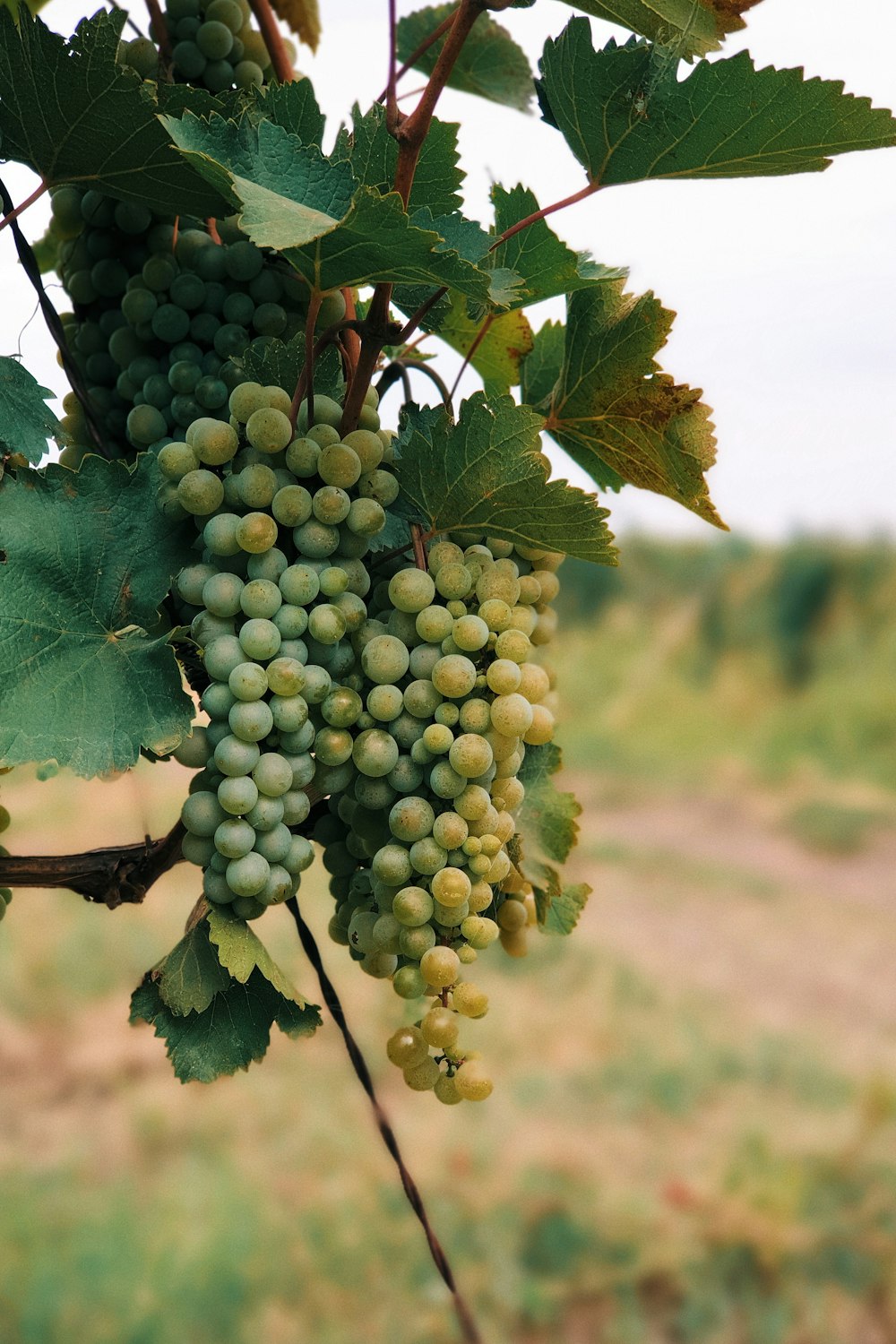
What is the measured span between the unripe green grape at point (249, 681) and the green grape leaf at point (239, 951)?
0.06 meters

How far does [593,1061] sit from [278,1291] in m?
0.98

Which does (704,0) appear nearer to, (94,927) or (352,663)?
(352,663)

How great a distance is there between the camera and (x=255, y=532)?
1.05 ft

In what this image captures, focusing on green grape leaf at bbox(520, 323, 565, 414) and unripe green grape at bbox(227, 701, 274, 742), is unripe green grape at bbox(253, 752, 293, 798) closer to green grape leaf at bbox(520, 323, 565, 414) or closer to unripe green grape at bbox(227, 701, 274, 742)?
unripe green grape at bbox(227, 701, 274, 742)

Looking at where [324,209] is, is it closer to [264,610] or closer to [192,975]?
[264,610]

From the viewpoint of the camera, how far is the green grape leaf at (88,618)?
32 cm

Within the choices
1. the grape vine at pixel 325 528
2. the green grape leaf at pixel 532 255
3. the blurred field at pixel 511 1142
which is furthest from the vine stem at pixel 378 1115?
the blurred field at pixel 511 1142

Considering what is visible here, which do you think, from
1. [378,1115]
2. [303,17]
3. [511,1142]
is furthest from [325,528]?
[511,1142]

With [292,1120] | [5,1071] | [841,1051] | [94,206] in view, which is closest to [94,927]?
[5,1071]

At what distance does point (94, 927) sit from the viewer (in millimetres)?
2959

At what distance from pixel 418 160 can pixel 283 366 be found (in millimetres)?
71

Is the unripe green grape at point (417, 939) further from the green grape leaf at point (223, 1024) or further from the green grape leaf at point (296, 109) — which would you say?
the green grape leaf at point (296, 109)

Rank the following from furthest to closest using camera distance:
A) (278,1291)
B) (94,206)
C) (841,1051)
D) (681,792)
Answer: (681,792) < (841,1051) < (278,1291) < (94,206)

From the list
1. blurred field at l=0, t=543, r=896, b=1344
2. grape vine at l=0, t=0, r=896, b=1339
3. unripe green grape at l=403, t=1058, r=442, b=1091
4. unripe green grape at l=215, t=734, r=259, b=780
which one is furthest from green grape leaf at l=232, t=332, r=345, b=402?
blurred field at l=0, t=543, r=896, b=1344
